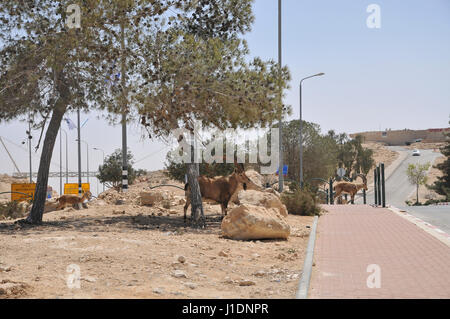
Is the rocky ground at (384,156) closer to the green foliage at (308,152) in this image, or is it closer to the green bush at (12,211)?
the green foliage at (308,152)

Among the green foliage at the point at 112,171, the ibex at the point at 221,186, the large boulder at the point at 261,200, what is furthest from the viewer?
the green foliage at the point at 112,171

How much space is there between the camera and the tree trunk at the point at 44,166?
14953 mm

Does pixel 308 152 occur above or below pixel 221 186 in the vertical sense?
above

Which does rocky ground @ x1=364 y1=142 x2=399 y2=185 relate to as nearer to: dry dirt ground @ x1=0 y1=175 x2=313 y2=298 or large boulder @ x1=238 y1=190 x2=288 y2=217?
large boulder @ x1=238 y1=190 x2=288 y2=217

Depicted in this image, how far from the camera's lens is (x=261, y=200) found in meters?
17.4

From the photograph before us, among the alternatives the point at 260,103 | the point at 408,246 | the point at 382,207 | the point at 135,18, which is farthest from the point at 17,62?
the point at 382,207

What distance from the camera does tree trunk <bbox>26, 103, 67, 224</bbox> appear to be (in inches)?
589

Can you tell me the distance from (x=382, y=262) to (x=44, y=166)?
33.0 feet

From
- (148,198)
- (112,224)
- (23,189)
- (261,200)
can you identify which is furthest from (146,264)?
(23,189)

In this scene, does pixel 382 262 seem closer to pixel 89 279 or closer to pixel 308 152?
pixel 89 279

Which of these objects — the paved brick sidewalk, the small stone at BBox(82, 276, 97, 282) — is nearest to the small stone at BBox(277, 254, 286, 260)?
the paved brick sidewalk

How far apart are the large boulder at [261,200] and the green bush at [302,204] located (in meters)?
3.38

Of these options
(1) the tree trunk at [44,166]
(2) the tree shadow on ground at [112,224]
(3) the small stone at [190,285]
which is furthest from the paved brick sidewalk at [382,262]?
(1) the tree trunk at [44,166]
